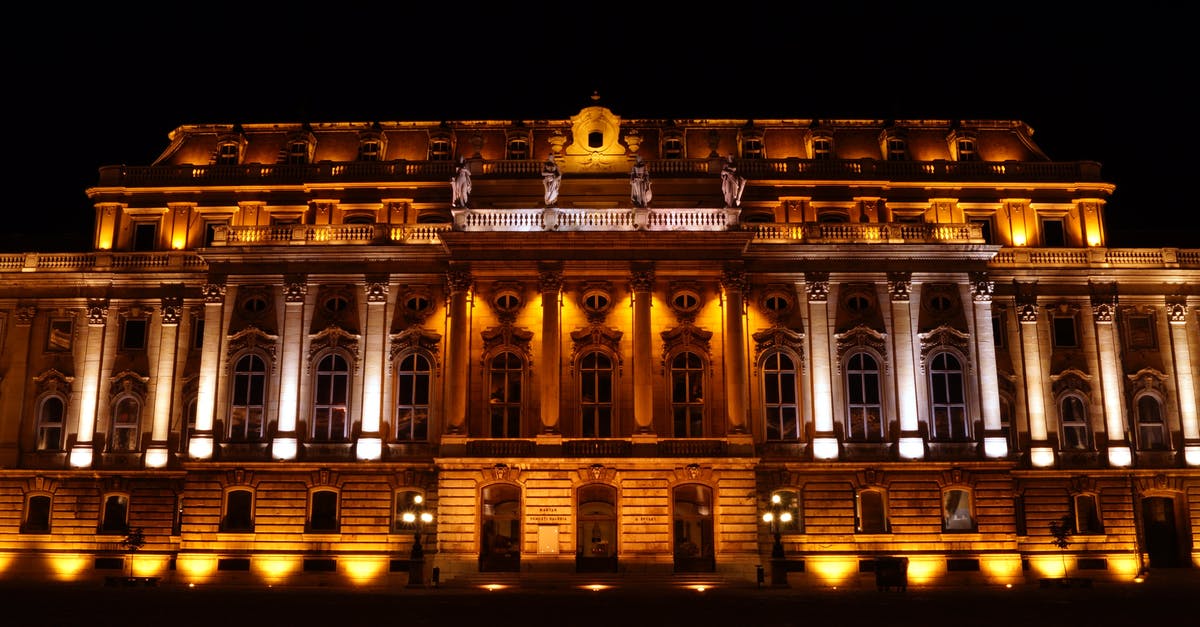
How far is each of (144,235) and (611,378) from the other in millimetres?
24547

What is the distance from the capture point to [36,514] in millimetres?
48625

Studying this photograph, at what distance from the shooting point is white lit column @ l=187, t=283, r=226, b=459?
1804 inches

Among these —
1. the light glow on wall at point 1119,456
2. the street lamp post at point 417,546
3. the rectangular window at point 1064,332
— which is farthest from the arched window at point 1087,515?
the street lamp post at point 417,546

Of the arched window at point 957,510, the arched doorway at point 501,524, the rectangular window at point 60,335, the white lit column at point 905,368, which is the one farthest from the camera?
the rectangular window at point 60,335

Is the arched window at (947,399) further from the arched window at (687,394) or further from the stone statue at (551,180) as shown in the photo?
the stone statue at (551,180)

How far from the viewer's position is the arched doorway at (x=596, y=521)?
4369 centimetres

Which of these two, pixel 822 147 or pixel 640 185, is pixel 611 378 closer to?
pixel 640 185

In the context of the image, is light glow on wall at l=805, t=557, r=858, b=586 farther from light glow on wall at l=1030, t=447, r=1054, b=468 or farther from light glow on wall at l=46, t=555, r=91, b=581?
light glow on wall at l=46, t=555, r=91, b=581

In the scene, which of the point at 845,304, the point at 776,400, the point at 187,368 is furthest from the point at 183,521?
the point at 845,304

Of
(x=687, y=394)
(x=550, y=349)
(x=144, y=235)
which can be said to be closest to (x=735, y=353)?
(x=687, y=394)

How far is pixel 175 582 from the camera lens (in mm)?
43688

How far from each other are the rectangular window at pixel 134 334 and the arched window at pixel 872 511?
3236 centimetres

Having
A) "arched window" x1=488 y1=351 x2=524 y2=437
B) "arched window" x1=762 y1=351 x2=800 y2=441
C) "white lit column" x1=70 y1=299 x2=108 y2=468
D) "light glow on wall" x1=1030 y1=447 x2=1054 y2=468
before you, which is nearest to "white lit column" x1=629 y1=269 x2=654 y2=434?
"arched window" x1=488 y1=351 x2=524 y2=437

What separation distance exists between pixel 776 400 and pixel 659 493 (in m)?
6.96
